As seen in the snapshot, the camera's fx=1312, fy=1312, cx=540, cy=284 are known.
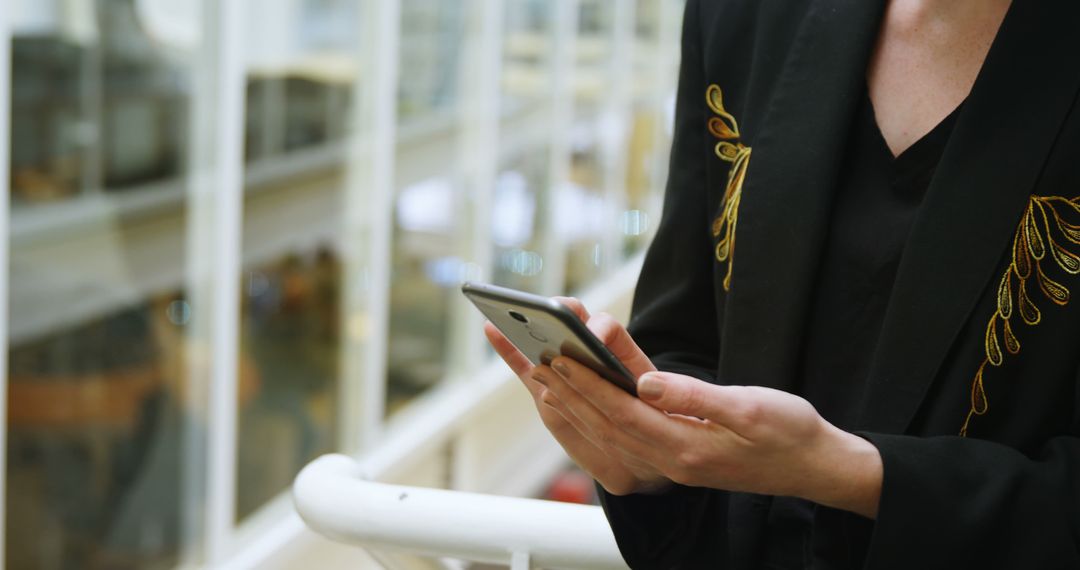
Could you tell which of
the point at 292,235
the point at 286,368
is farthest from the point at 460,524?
the point at 286,368

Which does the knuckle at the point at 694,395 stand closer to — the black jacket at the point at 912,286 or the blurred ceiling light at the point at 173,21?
the black jacket at the point at 912,286

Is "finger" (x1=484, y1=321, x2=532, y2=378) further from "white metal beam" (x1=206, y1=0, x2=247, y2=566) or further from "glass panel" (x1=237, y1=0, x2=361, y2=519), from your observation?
"glass panel" (x1=237, y1=0, x2=361, y2=519)

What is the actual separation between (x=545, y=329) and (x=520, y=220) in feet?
22.7

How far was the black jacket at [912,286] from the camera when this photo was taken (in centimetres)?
112

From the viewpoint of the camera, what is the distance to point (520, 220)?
7.93 metres

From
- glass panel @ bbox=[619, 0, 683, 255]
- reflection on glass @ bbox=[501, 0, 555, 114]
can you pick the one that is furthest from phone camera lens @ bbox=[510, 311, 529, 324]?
glass panel @ bbox=[619, 0, 683, 255]

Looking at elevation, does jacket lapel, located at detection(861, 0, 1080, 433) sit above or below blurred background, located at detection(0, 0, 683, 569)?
above

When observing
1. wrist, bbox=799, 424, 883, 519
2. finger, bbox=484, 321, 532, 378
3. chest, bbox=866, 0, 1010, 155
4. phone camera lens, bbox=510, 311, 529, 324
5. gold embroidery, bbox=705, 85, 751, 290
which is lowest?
wrist, bbox=799, 424, 883, 519

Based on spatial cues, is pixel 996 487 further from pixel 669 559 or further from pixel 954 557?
pixel 669 559

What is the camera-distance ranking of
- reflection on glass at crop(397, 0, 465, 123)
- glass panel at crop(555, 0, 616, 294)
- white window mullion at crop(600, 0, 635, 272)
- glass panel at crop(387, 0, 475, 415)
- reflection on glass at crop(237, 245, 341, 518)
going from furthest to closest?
white window mullion at crop(600, 0, 635, 272), glass panel at crop(555, 0, 616, 294), glass panel at crop(387, 0, 475, 415), reflection on glass at crop(397, 0, 465, 123), reflection on glass at crop(237, 245, 341, 518)

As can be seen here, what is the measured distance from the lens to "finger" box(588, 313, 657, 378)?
43.8 inches

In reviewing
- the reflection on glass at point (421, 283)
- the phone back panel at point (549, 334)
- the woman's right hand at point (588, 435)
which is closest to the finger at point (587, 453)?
the woman's right hand at point (588, 435)

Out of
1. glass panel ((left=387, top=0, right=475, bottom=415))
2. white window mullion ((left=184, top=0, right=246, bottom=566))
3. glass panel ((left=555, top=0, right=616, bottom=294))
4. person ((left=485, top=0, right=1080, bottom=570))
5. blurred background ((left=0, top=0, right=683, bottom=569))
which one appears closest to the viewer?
person ((left=485, top=0, right=1080, bottom=570))

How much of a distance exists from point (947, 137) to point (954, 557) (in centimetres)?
39
